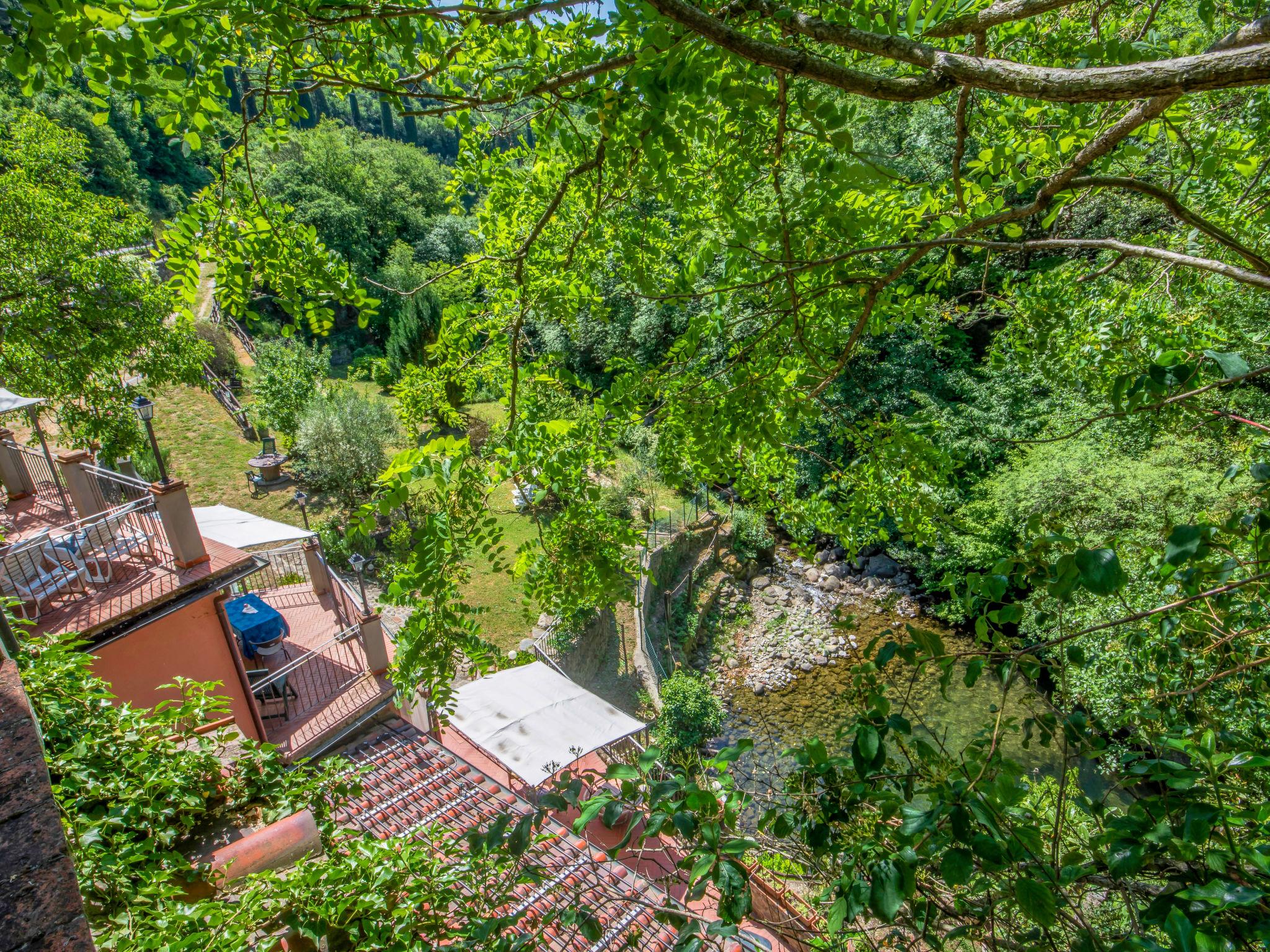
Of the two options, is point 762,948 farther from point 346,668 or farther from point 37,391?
point 37,391

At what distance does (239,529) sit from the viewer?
943 cm

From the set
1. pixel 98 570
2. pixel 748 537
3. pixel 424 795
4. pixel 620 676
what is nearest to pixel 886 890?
pixel 424 795

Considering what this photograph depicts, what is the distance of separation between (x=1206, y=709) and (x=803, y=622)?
1183 centimetres

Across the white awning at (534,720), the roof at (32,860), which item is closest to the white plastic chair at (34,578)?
the white awning at (534,720)

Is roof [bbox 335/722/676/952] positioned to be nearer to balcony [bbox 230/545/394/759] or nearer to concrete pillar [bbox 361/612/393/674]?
balcony [bbox 230/545/394/759]

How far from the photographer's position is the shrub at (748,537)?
1519 cm

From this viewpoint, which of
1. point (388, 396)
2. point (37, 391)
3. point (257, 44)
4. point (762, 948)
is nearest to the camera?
point (762, 948)

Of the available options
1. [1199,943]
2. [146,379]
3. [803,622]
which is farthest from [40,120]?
[803,622]

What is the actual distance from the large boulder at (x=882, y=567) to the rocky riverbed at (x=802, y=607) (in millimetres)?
16

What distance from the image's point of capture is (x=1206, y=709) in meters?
2.17

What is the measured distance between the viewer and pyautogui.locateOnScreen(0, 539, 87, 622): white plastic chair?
5.66 meters

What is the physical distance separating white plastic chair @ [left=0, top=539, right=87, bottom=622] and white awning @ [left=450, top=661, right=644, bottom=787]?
172 inches

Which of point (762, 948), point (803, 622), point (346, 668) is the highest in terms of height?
point (762, 948)

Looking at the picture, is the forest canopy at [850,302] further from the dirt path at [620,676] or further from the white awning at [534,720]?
the dirt path at [620,676]
